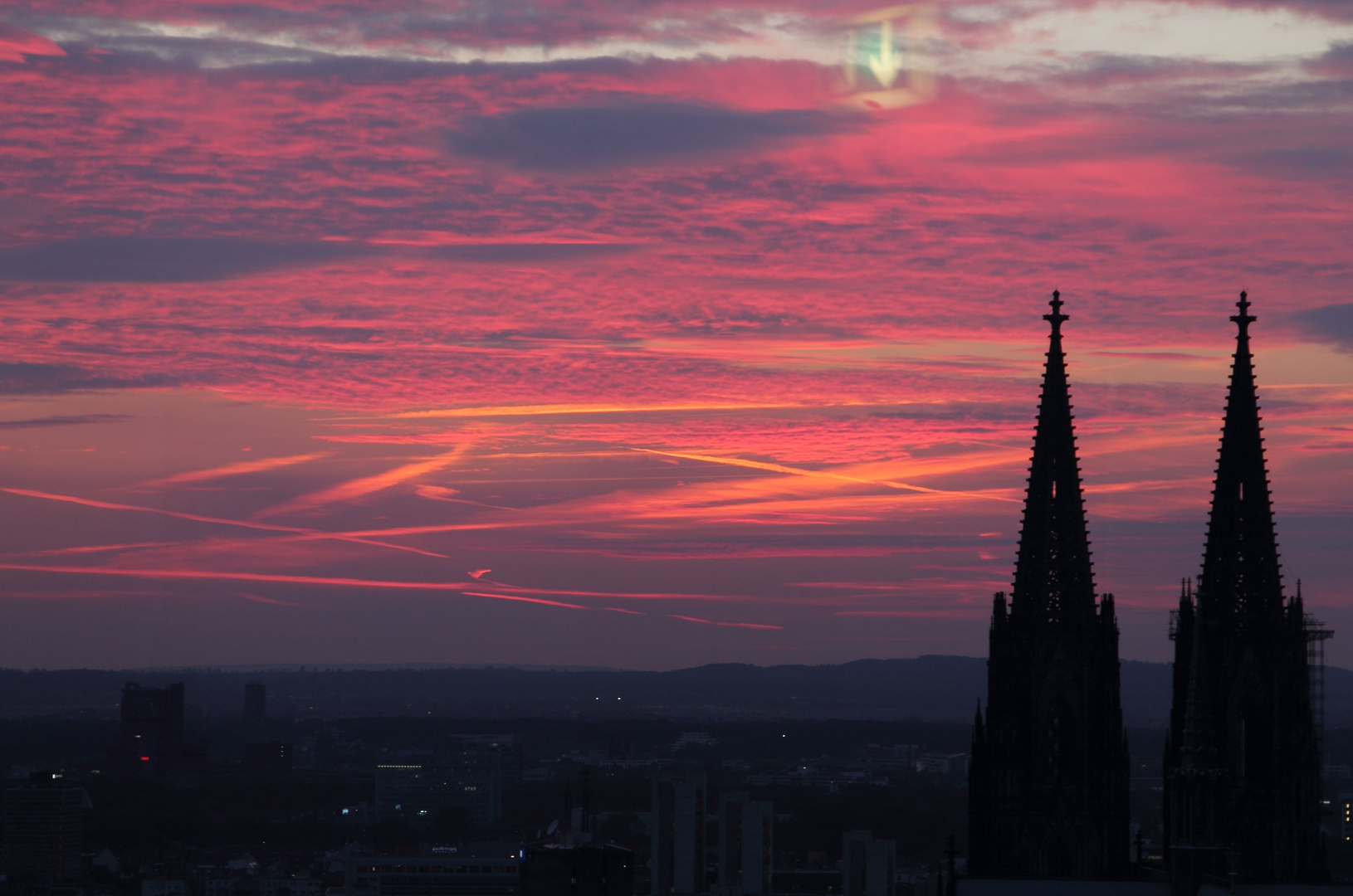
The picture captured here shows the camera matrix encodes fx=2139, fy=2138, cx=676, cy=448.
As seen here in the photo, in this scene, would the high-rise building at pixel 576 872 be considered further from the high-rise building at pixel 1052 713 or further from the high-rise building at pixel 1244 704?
the high-rise building at pixel 1244 704

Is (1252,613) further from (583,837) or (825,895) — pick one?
(825,895)

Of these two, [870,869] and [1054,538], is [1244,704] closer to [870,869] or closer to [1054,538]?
[1054,538]

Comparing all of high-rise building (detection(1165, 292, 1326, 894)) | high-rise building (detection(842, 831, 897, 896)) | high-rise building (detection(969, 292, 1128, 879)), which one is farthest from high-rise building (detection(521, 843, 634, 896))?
high-rise building (detection(1165, 292, 1326, 894))

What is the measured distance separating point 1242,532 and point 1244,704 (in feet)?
16.8

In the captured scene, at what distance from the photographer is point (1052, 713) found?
6378 cm

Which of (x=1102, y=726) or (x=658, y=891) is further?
(x=658, y=891)

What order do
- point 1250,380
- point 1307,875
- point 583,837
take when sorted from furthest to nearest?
point 583,837, point 1250,380, point 1307,875

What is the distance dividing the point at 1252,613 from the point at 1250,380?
23.7 feet

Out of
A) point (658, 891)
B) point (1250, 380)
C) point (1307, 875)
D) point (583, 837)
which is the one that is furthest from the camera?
point (658, 891)

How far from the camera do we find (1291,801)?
2429 inches

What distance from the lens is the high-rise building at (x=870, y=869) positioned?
17925cm

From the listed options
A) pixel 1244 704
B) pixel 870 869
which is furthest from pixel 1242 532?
pixel 870 869

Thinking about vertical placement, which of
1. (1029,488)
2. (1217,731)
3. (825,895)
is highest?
(1029,488)

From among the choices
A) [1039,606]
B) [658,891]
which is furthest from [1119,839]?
[658,891]
